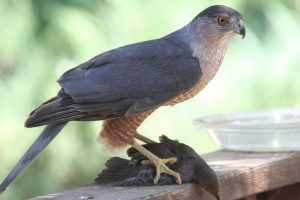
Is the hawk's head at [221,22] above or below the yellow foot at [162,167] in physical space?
above

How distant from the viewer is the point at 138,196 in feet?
9.00

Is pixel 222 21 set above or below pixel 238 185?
above

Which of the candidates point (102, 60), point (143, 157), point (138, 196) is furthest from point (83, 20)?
point (138, 196)

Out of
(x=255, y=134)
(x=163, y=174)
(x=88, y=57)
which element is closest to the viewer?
(x=163, y=174)

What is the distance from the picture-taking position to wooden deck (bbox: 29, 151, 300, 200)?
9.26ft

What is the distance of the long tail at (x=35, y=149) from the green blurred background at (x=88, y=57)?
80cm

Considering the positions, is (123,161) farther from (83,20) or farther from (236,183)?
(83,20)

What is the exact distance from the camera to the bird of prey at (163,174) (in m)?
2.94

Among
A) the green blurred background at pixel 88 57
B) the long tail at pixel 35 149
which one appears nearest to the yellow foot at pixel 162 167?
the long tail at pixel 35 149

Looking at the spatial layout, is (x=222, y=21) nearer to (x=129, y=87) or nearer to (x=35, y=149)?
(x=129, y=87)

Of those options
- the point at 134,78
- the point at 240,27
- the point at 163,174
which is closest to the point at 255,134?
the point at 240,27

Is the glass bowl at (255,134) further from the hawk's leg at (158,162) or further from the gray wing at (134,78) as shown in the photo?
the hawk's leg at (158,162)

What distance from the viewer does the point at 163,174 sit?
298 centimetres

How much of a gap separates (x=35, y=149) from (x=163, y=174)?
0.41m
